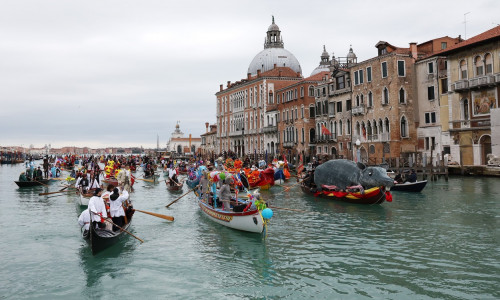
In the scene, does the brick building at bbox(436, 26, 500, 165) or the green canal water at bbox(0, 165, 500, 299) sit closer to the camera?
the green canal water at bbox(0, 165, 500, 299)

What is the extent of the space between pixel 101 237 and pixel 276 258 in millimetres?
4573

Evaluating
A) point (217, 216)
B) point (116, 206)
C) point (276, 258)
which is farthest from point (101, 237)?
point (217, 216)

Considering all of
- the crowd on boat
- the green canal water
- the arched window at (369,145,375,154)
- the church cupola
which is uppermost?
the church cupola

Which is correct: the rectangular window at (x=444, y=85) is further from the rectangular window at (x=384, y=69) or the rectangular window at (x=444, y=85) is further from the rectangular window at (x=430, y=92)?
the rectangular window at (x=384, y=69)

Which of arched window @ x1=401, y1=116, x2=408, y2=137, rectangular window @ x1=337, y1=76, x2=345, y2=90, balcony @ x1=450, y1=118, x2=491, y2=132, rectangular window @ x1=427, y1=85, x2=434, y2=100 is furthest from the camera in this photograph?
rectangular window @ x1=337, y1=76, x2=345, y2=90

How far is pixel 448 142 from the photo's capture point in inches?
1312

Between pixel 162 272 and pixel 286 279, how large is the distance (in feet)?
9.55

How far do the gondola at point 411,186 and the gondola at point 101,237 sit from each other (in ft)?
55.9

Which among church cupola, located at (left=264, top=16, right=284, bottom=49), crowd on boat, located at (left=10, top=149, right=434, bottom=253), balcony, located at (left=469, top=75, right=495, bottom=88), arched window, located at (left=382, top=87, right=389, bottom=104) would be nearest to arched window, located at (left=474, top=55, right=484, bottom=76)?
balcony, located at (left=469, top=75, right=495, bottom=88)

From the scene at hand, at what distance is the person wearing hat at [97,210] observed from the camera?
37.0 ft

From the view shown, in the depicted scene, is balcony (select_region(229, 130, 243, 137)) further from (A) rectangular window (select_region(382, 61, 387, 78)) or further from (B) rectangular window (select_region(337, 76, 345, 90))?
(A) rectangular window (select_region(382, 61, 387, 78))

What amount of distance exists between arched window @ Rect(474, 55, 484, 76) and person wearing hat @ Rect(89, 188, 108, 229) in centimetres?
2818

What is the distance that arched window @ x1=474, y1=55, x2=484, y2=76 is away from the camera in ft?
98.8

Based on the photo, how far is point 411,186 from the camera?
2391 centimetres
